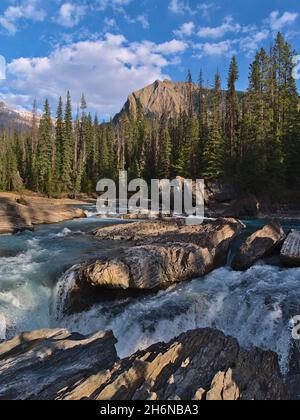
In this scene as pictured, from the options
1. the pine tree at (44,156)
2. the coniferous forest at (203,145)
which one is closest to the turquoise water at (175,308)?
the coniferous forest at (203,145)

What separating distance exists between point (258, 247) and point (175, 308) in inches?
266

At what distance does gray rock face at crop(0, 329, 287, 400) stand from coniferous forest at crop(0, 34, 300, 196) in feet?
111

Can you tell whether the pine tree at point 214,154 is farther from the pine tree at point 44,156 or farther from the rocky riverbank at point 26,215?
the pine tree at point 44,156

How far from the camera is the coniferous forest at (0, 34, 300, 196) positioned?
38.9 metres

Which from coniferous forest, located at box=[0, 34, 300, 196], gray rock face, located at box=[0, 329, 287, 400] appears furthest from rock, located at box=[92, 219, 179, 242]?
coniferous forest, located at box=[0, 34, 300, 196]

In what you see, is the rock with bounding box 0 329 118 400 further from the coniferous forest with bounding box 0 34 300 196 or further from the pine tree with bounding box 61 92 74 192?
the pine tree with bounding box 61 92 74 192

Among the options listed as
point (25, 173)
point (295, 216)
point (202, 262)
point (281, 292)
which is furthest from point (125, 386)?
point (25, 173)

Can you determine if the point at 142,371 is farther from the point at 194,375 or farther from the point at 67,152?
the point at 67,152

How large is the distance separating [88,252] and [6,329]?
7.00m

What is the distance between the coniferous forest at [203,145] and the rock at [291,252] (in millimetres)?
23897

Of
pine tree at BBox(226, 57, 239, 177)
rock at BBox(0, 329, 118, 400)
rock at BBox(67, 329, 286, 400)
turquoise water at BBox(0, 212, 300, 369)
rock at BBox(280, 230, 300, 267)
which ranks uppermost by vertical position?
pine tree at BBox(226, 57, 239, 177)

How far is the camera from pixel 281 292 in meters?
11.4

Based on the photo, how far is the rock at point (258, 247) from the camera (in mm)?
14953
